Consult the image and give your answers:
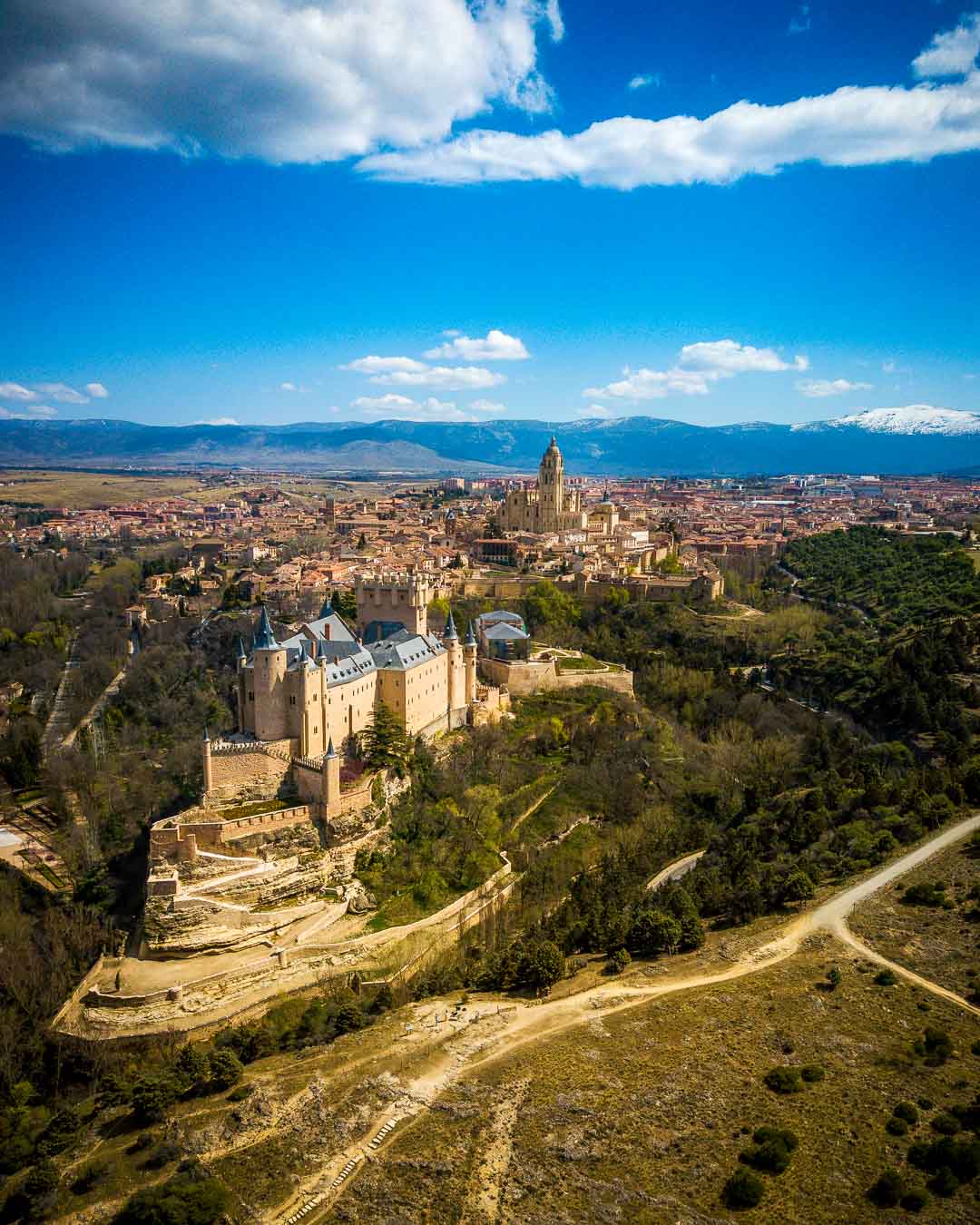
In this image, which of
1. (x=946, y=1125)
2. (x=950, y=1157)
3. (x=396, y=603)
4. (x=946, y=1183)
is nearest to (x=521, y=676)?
(x=396, y=603)

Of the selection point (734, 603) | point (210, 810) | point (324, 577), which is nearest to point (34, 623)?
point (324, 577)

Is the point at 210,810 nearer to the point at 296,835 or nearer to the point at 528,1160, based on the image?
the point at 296,835

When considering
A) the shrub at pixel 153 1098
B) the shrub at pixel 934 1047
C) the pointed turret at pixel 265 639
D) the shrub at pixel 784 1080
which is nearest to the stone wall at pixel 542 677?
the pointed turret at pixel 265 639

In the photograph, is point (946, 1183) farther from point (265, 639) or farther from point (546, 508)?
point (546, 508)

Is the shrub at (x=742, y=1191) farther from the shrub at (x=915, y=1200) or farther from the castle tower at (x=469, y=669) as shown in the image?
the castle tower at (x=469, y=669)

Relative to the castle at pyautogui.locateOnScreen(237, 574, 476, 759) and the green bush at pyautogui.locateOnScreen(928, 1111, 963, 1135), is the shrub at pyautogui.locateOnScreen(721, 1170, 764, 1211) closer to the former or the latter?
the green bush at pyautogui.locateOnScreen(928, 1111, 963, 1135)

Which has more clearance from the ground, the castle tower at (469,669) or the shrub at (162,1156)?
the castle tower at (469,669)

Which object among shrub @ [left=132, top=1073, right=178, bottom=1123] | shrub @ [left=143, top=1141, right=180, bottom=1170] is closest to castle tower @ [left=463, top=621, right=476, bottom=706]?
shrub @ [left=132, top=1073, right=178, bottom=1123]
